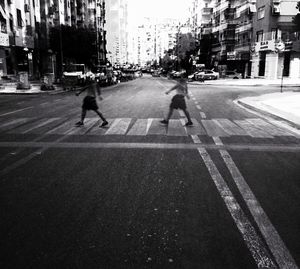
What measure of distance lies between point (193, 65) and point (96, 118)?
70.9 meters

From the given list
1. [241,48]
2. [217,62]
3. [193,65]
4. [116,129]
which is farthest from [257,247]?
[193,65]

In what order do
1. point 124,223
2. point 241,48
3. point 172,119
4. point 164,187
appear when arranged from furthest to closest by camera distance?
point 241,48 → point 172,119 → point 164,187 → point 124,223

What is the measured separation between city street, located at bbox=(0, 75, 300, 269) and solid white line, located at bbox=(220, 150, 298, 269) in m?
0.01

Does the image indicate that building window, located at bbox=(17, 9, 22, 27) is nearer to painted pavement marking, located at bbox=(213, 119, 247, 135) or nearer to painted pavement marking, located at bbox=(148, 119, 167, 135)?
painted pavement marking, located at bbox=(148, 119, 167, 135)

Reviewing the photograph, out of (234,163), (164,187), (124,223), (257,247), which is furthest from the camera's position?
(234,163)

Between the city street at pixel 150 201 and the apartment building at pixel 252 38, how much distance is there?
32109 mm

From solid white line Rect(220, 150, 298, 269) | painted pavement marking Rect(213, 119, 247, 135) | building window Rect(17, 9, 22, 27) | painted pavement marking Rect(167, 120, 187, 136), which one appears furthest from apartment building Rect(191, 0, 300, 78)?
solid white line Rect(220, 150, 298, 269)

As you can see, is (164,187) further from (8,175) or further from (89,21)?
(89,21)

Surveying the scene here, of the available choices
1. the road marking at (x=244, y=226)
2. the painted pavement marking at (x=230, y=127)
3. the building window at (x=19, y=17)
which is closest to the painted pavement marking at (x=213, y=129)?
the painted pavement marking at (x=230, y=127)

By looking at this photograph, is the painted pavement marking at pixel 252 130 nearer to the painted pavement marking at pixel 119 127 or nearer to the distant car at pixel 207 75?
the painted pavement marking at pixel 119 127

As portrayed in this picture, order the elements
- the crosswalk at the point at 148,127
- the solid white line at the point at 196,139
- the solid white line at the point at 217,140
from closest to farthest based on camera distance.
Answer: the solid white line at the point at 217,140
the solid white line at the point at 196,139
the crosswalk at the point at 148,127

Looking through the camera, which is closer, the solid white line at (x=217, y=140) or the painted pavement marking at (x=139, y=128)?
the solid white line at (x=217, y=140)

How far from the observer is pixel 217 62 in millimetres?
73250

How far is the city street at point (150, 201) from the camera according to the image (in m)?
3.50
